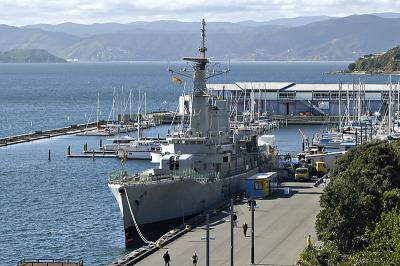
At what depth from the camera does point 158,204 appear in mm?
53375

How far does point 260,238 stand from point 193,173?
10008mm

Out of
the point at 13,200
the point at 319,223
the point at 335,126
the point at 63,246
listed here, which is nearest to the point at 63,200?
the point at 13,200

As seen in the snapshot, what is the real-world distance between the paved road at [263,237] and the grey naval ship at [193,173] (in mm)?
2434

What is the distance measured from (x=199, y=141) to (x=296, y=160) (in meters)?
22.7

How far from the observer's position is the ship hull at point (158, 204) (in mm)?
51719

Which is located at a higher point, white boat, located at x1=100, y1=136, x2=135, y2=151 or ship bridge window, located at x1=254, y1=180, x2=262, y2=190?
white boat, located at x1=100, y1=136, x2=135, y2=151

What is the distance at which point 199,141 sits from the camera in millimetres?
59344

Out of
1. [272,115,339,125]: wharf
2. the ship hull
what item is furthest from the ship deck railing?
[272,115,339,125]: wharf

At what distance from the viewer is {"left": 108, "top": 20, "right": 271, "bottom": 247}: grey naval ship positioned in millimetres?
52281

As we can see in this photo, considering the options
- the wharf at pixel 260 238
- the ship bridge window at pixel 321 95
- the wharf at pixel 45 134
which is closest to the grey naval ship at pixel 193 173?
the wharf at pixel 260 238

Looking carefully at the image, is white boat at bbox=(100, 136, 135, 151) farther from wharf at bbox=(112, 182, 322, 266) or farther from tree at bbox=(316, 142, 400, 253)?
tree at bbox=(316, 142, 400, 253)

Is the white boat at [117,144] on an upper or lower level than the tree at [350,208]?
upper

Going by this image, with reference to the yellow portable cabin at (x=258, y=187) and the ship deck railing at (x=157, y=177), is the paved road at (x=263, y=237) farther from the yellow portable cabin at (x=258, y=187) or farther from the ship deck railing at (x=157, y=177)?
the ship deck railing at (x=157, y=177)

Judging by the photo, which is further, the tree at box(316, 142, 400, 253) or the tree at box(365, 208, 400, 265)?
the tree at box(316, 142, 400, 253)
